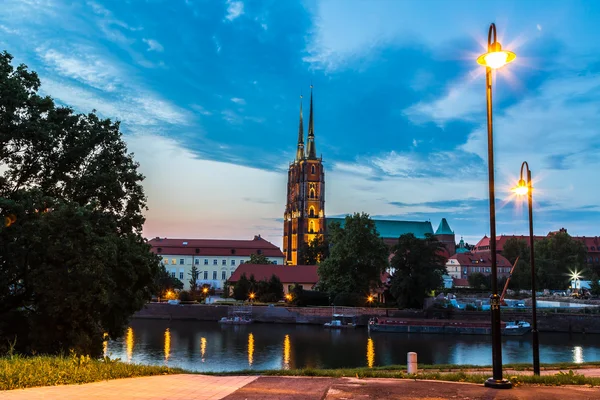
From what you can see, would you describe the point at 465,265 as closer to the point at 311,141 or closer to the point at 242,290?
the point at 311,141

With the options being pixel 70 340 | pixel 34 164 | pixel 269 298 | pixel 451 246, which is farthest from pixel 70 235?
pixel 451 246

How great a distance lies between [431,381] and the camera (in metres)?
12.8

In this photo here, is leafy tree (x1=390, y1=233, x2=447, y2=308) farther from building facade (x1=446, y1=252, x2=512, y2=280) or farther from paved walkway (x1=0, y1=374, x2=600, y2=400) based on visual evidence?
building facade (x1=446, y1=252, x2=512, y2=280)

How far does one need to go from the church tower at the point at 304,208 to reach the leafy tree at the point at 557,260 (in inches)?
2252

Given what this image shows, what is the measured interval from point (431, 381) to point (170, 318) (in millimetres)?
69469

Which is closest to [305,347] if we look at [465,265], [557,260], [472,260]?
[557,260]

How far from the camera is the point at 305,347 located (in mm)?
51281

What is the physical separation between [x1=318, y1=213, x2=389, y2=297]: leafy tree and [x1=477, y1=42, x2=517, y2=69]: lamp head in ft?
232

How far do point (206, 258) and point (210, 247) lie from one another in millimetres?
3353

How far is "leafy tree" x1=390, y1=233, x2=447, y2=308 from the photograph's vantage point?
245 ft

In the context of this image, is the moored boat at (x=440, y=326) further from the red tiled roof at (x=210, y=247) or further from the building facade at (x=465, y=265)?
the building facade at (x=465, y=265)

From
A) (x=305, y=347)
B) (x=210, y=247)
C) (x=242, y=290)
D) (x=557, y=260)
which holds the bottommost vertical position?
(x=305, y=347)

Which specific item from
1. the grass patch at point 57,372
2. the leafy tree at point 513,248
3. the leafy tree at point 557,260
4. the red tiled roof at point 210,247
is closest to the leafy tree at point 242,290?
the red tiled roof at point 210,247

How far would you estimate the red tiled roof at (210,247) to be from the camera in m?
127
